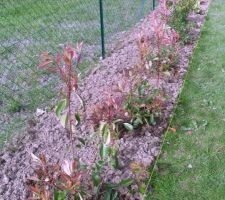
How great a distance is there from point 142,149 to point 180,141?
0.39 meters

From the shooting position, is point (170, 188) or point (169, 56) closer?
point (170, 188)

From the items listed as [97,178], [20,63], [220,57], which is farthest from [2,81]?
[220,57]

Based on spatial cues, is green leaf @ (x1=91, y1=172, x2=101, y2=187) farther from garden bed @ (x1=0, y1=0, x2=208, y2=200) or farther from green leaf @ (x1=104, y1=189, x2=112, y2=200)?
garden bed @ (x1=0, y1=0, x2=208, y2=200)

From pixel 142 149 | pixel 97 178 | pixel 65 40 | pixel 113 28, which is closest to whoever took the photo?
pixel 97 178

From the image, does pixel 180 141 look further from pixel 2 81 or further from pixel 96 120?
pixel 2 81

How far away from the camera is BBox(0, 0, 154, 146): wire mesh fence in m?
3.58

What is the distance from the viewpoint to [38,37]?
522 cm

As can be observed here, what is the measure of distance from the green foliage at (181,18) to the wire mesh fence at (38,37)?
0.95 m

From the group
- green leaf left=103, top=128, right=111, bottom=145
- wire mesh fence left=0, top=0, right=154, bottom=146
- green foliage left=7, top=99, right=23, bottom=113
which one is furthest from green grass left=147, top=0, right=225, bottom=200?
green foliage left=7, top=99, right=23, bottom=113

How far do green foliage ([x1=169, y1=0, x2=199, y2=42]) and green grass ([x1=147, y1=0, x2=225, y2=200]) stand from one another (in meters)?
0.70

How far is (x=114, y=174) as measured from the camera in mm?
2561

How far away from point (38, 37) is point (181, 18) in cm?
219

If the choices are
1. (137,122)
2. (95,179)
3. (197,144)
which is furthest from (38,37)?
(95,179)

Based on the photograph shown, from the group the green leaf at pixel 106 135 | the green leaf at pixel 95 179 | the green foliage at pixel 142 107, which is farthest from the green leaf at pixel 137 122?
the green leaf at pixel 106 135
